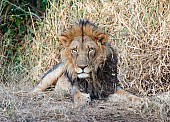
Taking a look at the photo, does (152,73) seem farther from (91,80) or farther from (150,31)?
(91,80)

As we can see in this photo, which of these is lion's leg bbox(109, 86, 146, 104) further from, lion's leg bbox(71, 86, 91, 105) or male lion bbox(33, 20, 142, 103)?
lion's leg bbox(71, 86, 91, 105)

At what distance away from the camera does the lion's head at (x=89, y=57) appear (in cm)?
494

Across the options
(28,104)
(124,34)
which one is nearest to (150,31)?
(124,34)

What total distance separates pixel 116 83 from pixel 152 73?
26.0 inches

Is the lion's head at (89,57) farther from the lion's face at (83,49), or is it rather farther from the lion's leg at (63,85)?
the lion's leg at (63,85)

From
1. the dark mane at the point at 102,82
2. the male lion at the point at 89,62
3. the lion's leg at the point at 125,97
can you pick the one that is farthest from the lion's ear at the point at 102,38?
the lion's leg at the point at 125,97

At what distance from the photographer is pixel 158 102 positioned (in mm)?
→ 4660

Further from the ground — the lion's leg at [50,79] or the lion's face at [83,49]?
the lion's face at [83,49]

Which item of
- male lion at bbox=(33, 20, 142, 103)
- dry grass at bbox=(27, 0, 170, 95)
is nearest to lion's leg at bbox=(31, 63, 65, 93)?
male lion at bbox=(33, 20, 142, 103)

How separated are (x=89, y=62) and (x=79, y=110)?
544mm

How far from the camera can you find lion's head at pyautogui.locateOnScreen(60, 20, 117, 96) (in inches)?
195

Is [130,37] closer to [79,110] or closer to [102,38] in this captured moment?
[102,38]

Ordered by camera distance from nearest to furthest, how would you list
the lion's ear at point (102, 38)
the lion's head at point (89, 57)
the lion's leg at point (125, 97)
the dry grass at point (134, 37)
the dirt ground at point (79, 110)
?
the dirt ground at point (79, 110) < the lion's leg at point (125, 97) < the lion's head at point (89, 57) < the lion's ear at point (102, 38) < the dry grass at point (134, 37)

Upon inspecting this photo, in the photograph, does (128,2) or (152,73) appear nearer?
(152,73)
